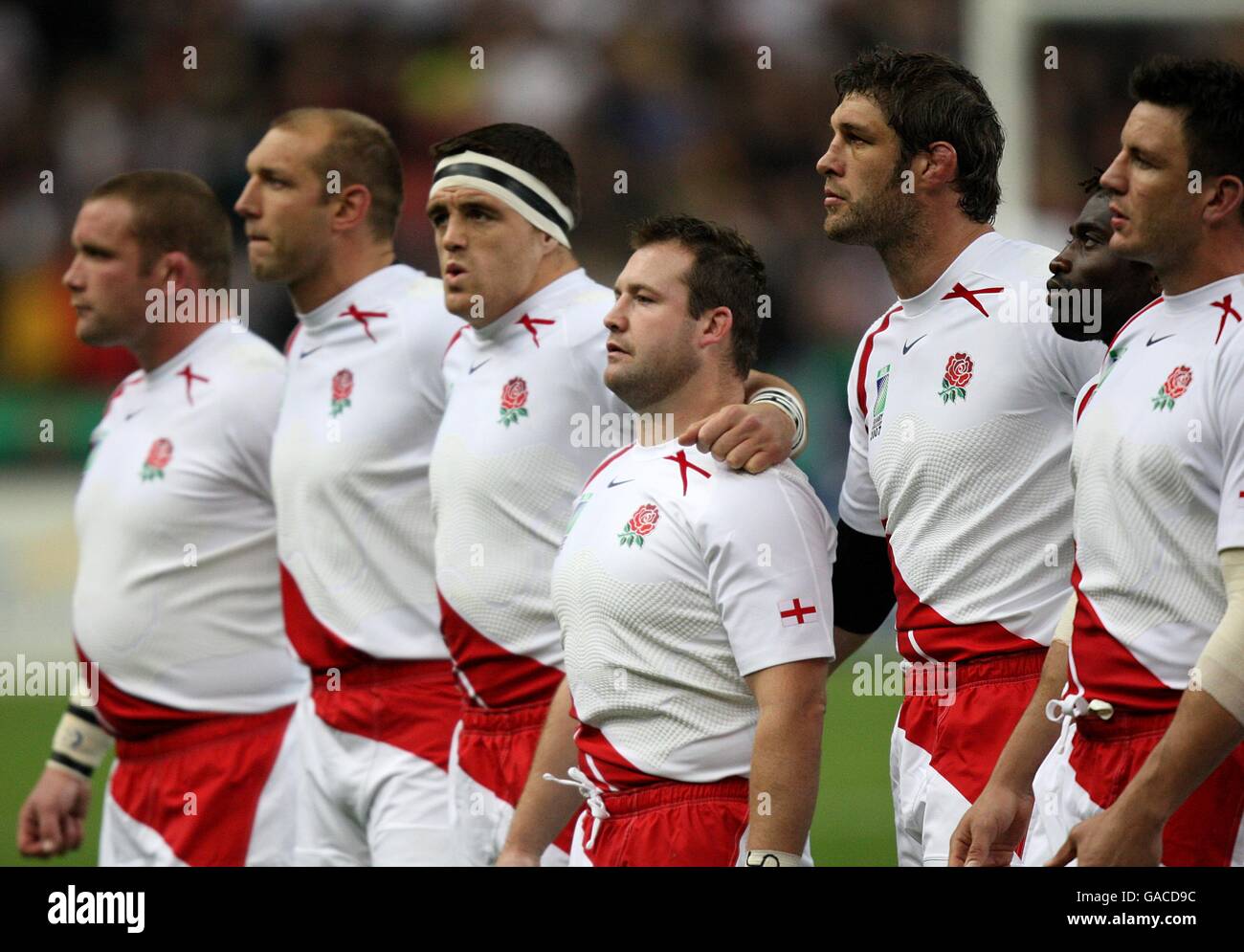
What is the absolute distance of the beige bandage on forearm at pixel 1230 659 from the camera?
3355 millimetres

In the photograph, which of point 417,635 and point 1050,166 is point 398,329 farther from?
point 1050,166

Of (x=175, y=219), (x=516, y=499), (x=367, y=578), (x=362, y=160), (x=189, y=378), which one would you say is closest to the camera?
(x=516, y=499)

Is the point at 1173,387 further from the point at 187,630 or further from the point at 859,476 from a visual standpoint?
the point at 187,630

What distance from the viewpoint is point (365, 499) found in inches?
220

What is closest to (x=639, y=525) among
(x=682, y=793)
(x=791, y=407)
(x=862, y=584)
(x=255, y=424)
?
(x=791, y=407)

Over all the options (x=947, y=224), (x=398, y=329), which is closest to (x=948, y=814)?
(x=947, y=224)

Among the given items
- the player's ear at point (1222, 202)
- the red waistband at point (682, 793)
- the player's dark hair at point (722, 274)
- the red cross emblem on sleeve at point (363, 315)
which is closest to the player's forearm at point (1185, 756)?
the player's ear at point (1222, 202)

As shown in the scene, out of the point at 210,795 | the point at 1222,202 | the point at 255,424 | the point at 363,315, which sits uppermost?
the point at 1222,202

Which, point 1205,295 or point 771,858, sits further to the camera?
point 771,858

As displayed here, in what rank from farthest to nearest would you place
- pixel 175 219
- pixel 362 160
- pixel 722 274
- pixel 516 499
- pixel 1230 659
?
pixel 175 219 → pixel 362 160 → pixel 516 499 → pixel 722 274 → pixel 1230 659

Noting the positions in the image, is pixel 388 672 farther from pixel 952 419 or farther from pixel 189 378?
pixel 952 419

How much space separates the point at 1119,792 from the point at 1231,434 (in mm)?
743

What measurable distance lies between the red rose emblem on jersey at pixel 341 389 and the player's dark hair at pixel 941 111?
1.86 m

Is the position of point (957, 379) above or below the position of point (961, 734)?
above
